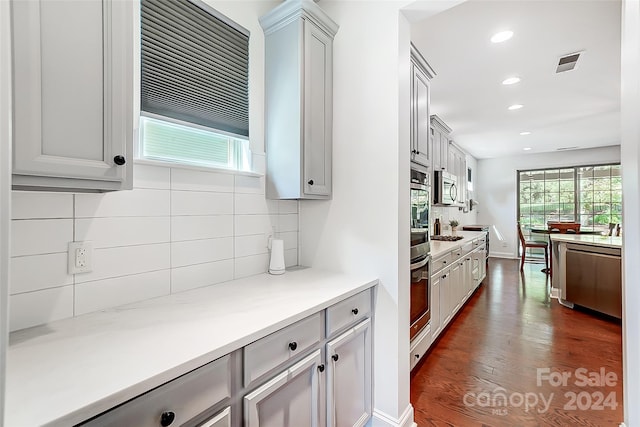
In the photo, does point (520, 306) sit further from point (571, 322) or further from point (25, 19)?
point (25, 19)

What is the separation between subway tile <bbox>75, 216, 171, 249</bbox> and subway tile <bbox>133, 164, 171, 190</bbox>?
5.9 inches

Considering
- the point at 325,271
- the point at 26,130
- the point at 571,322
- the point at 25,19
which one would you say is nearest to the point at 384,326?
the point at 325,271

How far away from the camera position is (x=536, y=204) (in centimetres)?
730

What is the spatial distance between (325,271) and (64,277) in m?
1.30

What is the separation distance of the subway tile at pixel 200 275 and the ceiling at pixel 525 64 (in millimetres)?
1817

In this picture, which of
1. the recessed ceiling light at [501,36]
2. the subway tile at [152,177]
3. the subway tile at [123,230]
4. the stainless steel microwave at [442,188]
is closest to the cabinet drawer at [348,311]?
the subway tile at [123,230]

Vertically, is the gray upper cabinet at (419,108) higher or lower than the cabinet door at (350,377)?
higher

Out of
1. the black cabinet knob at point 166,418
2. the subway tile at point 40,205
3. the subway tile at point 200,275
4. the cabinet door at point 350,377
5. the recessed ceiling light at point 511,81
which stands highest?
the recessed ceiling light at point 511,81

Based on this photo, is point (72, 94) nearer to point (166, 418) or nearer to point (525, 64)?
point (166, 418)

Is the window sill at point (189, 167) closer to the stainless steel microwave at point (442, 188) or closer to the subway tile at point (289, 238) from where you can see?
the subway tile at point (289, 238)

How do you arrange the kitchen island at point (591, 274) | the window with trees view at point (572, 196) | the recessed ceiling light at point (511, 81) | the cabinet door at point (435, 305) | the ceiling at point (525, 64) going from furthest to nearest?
the window with trees view at point (572, 196) < the kitchen island at point (591, 274) < the recessed ceiling light at point (511, 81) < the cabinet door at point (435, 305) < the ceiling at point (525, 64)

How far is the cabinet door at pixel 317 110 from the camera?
175 centimetres

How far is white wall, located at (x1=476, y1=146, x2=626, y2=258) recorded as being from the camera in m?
7.16

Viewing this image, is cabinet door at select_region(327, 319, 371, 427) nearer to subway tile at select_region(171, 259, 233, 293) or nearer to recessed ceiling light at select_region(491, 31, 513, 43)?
subway tile at select_region(171, 259, 233, 293)
